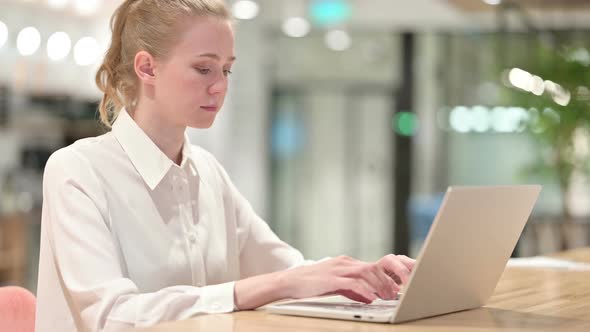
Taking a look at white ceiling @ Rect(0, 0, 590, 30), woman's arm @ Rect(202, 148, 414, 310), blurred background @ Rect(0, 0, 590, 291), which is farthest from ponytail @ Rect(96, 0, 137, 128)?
white ceiling @ Rect(0, 0, 590, 30)

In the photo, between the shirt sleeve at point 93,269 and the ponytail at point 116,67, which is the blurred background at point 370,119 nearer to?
the ponytail at point 116,67

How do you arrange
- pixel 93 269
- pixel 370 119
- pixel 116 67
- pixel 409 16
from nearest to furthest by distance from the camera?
pixel 93 269, pixel 116 67, pixel 409 16, pixel 370 119

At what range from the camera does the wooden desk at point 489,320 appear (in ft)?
5.13

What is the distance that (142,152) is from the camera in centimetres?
208

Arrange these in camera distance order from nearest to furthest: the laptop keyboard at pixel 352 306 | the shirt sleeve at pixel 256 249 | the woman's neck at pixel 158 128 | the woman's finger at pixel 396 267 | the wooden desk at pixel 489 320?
1. the wooden desk at pixel 489 320
2. the laptop keyboard at pixel 352 306
3. the woman's finger at pixel 396 267
4. the woman's neck at pixel 158 128
5. the shirt sleeve at pixel 256 249

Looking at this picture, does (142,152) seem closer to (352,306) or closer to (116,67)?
(116,67)

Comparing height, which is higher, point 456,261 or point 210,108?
point 210,108

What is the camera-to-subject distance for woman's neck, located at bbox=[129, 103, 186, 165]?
2121 millimetres

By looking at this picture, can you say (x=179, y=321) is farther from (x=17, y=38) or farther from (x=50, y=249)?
(x=17, y=38)

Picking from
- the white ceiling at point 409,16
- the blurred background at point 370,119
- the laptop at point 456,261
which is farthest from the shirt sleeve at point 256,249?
the white ceiling at point 409,16

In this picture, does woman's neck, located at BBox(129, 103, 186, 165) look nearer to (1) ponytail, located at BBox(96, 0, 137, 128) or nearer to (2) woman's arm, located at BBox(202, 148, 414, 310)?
(1) ponytail, located at BBox(96, 0, 137, 128)

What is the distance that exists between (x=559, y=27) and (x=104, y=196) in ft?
36.5

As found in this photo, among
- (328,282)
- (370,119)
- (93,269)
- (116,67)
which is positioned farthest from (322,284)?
(370,119)

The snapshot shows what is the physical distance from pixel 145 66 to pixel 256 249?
57cm
